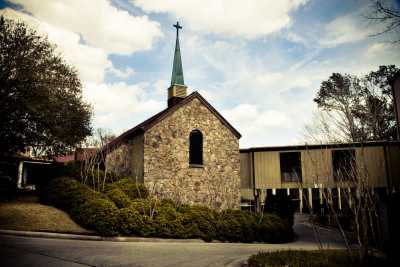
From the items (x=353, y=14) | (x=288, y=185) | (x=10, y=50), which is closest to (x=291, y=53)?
(x=353, y=14)

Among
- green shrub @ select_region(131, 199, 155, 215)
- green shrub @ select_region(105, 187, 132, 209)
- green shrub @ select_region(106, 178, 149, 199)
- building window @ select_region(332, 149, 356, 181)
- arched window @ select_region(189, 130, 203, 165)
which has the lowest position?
green shrub @ select_region(131, 199, 155, 215)

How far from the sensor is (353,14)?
8.37 metres

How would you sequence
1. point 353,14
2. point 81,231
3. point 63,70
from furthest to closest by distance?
point 63,70 < point 81,231 < point 353,14

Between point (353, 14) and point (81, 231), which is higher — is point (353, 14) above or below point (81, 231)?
above

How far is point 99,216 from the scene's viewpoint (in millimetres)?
11242

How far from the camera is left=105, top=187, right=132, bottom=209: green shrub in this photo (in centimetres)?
1307

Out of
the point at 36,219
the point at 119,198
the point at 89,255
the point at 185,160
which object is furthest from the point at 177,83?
the point at 89,255

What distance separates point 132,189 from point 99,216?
3.64 m

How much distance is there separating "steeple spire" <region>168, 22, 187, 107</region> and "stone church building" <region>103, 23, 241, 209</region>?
2.77 m

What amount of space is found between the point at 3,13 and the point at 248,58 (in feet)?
39.4

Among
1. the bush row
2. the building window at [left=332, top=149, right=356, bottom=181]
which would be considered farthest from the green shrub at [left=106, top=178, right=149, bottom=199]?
the building window at [left=332, top=149, right=356, bottom=181]

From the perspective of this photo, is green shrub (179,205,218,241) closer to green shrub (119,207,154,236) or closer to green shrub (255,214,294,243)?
green shrub (119,207,154,236)

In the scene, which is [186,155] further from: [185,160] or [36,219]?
[36,219]

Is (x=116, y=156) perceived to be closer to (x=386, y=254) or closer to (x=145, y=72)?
(x=145, y=72)
